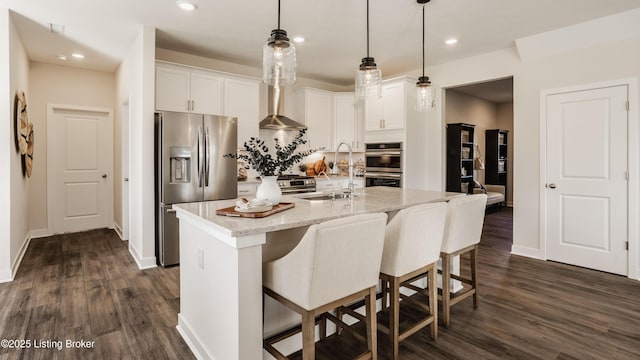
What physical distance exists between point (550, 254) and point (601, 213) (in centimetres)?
73

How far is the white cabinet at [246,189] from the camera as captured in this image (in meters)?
4.67

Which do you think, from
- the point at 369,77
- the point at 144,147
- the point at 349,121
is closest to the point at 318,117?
the point at 349,121

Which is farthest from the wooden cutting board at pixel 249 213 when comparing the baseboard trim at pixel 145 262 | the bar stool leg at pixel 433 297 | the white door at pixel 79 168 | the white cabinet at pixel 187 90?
the white door at pixel 79 168

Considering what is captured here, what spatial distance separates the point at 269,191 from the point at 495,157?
769cm

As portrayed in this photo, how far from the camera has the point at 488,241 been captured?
5102mm

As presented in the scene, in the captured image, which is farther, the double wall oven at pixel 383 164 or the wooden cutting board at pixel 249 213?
the double wall oven at pixel 383 164

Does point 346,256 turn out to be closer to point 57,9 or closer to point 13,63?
point 57,9

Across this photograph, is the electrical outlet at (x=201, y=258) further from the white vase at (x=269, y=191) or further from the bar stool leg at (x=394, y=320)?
the bar stool leg at (x=394, y=320)

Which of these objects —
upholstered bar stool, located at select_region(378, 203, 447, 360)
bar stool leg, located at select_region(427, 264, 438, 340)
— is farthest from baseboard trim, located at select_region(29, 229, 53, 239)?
bar stool leg, located at select_region(427, 264, 438, 340)

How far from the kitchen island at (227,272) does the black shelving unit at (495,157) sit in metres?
7.03

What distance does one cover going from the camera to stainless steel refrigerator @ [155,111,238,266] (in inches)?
150

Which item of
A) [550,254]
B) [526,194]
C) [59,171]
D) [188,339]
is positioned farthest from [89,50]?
[550,254]

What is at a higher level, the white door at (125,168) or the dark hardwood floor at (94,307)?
the white door at (125,168)

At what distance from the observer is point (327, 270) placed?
1.61 m
